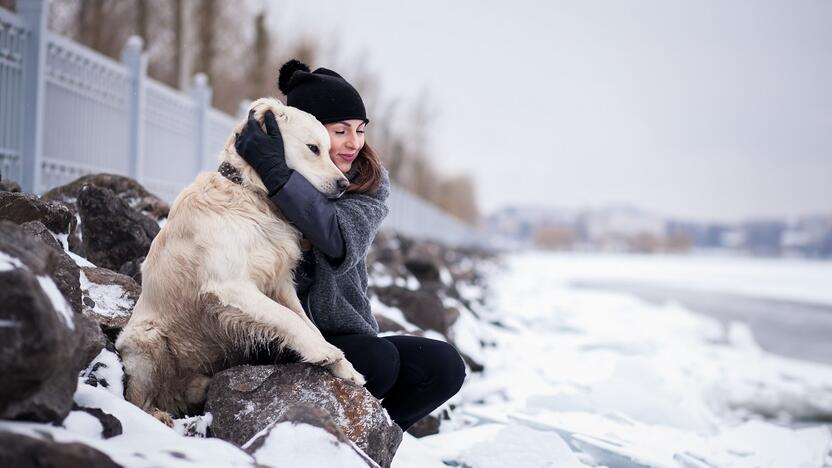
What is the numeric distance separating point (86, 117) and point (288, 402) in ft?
17.7

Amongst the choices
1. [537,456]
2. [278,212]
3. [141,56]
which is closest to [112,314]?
[278,212]

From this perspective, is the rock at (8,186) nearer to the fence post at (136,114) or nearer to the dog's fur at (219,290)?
the dog's fur at (219,290)

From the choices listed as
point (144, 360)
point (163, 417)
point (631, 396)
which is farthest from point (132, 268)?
point (631, 396)

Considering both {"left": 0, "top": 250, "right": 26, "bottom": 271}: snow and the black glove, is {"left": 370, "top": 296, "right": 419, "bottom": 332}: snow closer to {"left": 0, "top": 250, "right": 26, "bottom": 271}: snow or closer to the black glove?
the black glove

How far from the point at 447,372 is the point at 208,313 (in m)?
1.18

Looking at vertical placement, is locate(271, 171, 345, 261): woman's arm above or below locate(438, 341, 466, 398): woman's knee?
above

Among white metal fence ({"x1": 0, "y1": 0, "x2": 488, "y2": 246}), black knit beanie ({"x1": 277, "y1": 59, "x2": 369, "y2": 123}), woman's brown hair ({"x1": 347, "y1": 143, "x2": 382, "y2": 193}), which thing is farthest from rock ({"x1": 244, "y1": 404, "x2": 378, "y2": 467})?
white metal fence ({"x1": 0, "y1": 0, "x2": 488, "y2": 246})

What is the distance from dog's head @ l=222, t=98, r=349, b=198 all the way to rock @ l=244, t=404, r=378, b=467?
95 centimetres

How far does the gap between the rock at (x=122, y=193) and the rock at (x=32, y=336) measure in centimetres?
318

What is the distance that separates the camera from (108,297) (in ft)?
11.0

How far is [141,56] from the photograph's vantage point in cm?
771

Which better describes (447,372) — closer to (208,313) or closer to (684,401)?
(208,313)

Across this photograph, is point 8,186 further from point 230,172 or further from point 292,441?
point 292,441

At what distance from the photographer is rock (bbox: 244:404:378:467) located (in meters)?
2.22
